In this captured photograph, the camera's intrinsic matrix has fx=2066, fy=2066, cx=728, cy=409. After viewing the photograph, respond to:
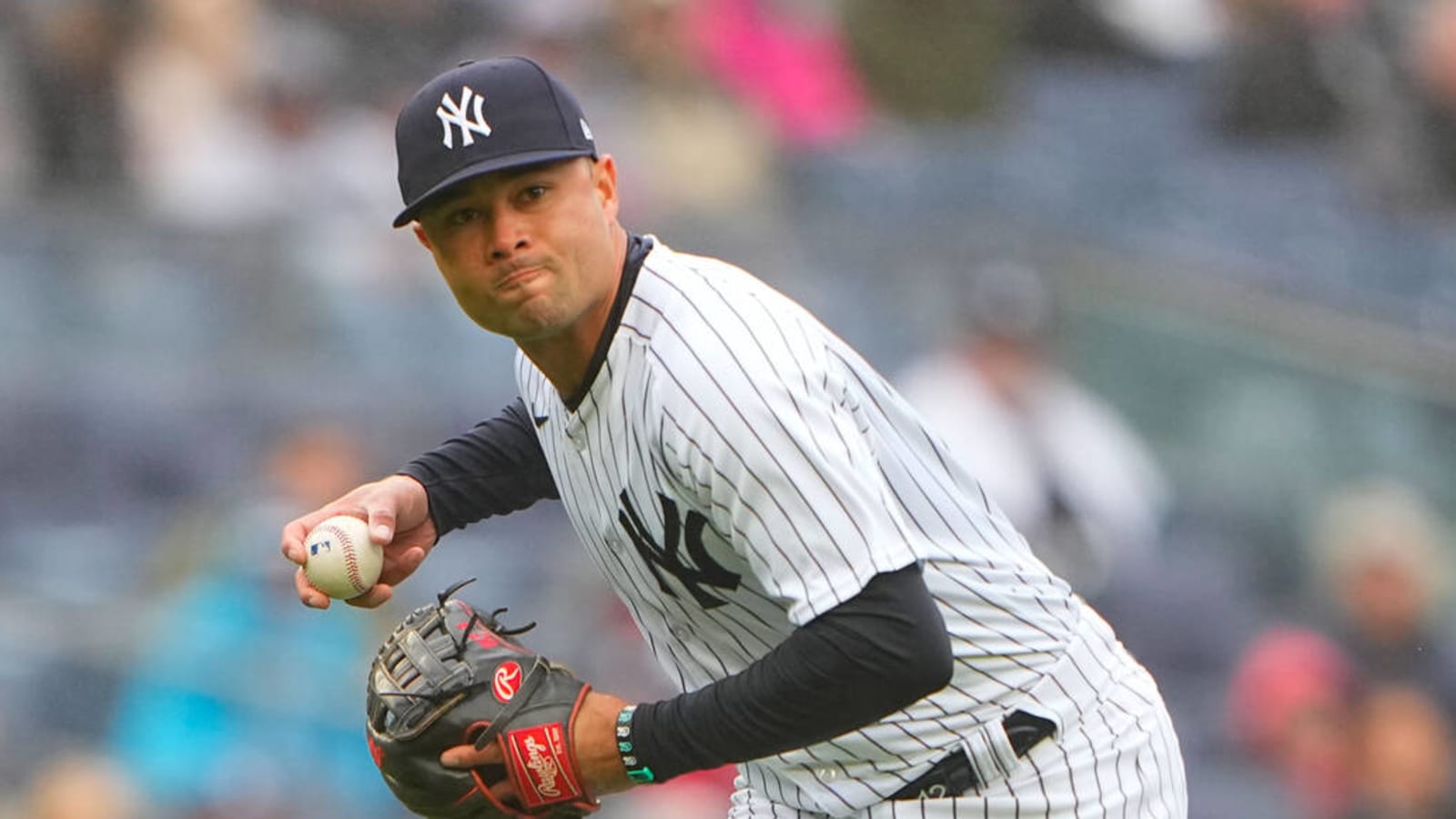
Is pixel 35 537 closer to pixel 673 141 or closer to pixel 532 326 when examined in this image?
pixel 673 141

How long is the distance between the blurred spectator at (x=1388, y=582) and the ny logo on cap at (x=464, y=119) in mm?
4790

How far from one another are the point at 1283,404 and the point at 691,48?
2365 millimetres

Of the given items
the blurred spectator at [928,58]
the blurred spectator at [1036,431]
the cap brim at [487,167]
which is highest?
the blurred spectator at [928,58]

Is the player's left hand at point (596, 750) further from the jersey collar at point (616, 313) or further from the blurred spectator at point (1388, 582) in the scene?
the blurred spectator at point (1388, 582)

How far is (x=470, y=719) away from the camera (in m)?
2.72

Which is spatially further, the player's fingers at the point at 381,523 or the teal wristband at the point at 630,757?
the player's fingers at the point at 381,523

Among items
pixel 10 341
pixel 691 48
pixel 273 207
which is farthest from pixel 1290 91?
pixel 10 341

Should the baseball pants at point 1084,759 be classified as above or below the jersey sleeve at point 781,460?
below

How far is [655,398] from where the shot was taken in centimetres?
251

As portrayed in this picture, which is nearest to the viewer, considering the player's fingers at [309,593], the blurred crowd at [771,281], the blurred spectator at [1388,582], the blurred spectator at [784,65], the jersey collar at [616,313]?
the jersey collar at [616,313]

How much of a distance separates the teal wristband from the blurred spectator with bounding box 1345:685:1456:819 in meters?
4.46

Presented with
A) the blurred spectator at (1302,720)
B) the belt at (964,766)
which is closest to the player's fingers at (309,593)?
the belt at (964,766)

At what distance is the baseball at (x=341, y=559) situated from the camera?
2.85m

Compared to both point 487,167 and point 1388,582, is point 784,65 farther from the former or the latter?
point 487,167
